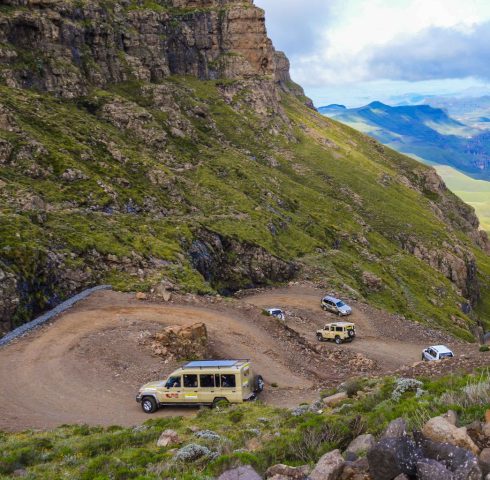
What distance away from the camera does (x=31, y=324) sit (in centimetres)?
3697

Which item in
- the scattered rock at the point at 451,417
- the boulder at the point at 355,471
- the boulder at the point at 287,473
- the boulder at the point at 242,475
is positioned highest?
the scattered rock at the point at 451,417

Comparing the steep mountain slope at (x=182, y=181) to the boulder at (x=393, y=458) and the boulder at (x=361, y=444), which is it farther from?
the boulder at (x=393, y=458)

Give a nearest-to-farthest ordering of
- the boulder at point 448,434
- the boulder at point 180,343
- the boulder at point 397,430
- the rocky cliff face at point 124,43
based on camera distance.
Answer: the boulder at point 448,434 < the boulder at point 397,430 < the boulder at point 180,343 < the rocky cliff face at point 124,43

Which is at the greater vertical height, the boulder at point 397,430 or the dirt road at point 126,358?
the boulder at point 397,430

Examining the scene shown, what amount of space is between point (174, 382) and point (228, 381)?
9.49ft

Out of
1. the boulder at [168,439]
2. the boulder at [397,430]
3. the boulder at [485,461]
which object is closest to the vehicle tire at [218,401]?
the boulder at [168,439]

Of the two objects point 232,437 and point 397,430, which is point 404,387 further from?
point 397,430

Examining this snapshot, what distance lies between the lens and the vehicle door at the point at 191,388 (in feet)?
84.9

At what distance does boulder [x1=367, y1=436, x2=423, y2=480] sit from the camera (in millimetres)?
9906

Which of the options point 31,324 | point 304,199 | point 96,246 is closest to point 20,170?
point 96,246

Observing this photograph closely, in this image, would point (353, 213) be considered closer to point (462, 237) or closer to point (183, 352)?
point (462, 237)

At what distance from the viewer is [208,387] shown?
85.1 feet

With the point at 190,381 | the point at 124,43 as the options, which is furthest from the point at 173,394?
the point at 124,43

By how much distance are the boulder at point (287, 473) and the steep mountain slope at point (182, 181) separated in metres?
29.8
